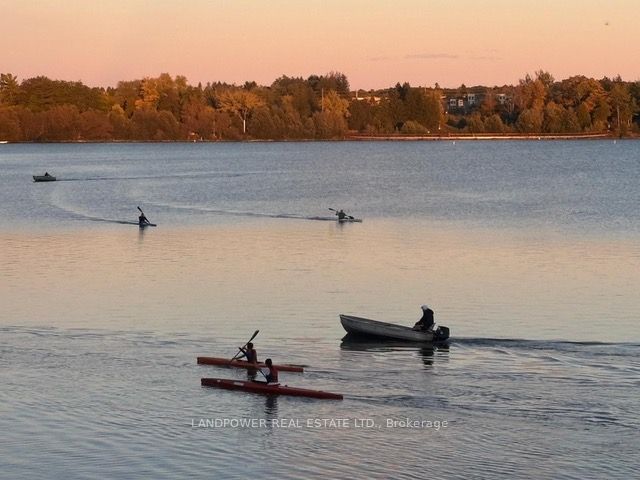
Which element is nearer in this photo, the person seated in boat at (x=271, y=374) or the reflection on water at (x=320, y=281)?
the person seated in boat at (x=271, y=374)

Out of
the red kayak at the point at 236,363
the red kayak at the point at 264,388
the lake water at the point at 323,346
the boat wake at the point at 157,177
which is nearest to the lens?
the lake water at the point at 323,346

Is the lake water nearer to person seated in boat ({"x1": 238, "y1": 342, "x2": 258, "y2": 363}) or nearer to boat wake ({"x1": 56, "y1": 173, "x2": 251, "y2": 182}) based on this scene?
person seated in boat ({"x1": 238, "y1": 342, "x2": 258, "y2": 363})

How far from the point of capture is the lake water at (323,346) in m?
28.8

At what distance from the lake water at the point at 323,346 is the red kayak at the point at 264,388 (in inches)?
10.8

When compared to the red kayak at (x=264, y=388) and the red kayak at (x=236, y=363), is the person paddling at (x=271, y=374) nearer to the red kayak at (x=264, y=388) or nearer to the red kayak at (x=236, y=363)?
the red kayak at (x=264, y=388)

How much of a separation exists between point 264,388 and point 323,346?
6.51 metres

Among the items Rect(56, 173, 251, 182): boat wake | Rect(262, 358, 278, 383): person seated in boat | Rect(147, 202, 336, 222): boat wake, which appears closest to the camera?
Rect(262, 358, 278, 383): person seated in boat

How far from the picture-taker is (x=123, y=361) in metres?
38.0

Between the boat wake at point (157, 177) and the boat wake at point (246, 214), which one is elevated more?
the boat wake at point (157, 177)

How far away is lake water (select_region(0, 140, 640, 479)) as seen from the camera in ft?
94.5

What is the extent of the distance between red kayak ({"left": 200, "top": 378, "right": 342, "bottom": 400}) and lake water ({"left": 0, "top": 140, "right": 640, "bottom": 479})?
275 mm

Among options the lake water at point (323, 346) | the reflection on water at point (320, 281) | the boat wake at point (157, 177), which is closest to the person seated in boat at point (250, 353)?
the lake water at point (323, 346)

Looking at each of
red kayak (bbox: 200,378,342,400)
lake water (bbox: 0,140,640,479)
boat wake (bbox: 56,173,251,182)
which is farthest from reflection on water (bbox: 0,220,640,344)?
boat wake (bbox: 56,173,251,182)

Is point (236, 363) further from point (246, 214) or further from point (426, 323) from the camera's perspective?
point (246, 214)
